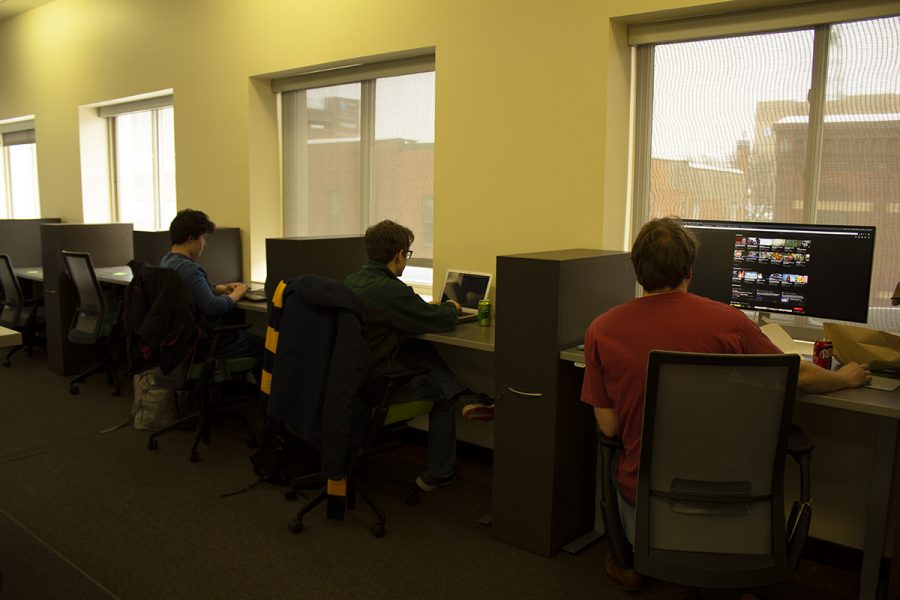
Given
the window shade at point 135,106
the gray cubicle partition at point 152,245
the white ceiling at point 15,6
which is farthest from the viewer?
the white ceiling at point 15,6

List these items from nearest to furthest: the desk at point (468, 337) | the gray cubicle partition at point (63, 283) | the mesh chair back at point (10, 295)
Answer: the desk at point (468, 337), the gray cubicle partition at point (63, 283), the mesh chair back at point (10, 295)

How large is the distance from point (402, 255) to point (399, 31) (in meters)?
1.42

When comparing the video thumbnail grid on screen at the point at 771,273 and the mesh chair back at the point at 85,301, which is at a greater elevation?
the video thumbnail grid on screen at the point at 771,273

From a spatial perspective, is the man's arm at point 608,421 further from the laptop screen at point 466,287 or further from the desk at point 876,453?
the laptop screen at point 466,287

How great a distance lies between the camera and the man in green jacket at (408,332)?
3182 mm

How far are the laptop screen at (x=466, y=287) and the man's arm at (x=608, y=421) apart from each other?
4.86 feet

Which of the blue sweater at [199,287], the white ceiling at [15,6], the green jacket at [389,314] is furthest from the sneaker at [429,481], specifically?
the white ceiling at [15,6]

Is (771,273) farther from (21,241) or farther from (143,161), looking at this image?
(21,241)

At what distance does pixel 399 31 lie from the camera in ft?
13.2

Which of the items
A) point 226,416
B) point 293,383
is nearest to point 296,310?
point 293,383

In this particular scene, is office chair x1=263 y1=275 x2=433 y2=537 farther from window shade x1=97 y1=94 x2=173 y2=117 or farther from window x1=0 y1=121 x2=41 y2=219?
window x1=0 y1=121 x2=41 y2=219

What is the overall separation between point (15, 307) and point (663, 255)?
543 cm

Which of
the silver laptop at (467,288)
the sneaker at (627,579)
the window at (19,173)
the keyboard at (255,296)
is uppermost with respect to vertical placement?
the window at (19,173)

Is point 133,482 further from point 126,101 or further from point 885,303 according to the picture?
point 126,101
